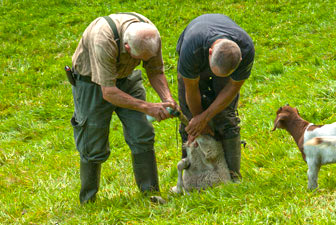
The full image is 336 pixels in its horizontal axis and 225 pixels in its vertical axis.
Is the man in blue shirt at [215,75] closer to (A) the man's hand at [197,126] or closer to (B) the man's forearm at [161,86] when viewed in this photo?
(A) the man's hand at [197,126]

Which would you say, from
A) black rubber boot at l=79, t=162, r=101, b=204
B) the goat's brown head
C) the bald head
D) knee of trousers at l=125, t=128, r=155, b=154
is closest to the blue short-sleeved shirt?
the bald head

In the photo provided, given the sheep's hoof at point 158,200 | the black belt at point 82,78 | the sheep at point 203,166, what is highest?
the black belt at point 82,78

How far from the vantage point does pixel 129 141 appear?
5.00 meters

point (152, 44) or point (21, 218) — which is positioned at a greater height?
point (152, 44)

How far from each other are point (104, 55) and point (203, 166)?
66.1 inches

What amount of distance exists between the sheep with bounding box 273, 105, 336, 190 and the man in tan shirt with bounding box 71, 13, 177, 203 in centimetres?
123

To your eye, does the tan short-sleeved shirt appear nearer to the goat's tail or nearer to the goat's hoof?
the goat's hoof

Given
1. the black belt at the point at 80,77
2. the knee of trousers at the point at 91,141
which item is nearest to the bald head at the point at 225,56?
the black belt at the point at 80,77

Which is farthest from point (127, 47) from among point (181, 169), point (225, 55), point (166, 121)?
point (166, 121)

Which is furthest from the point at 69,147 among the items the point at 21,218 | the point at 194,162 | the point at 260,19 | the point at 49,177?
the point at 260,19

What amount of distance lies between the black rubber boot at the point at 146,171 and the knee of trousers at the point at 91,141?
1.24 ft

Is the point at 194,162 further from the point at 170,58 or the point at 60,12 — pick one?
the point at 60,12

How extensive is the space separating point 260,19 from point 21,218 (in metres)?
8.30

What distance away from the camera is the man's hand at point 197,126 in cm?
468
